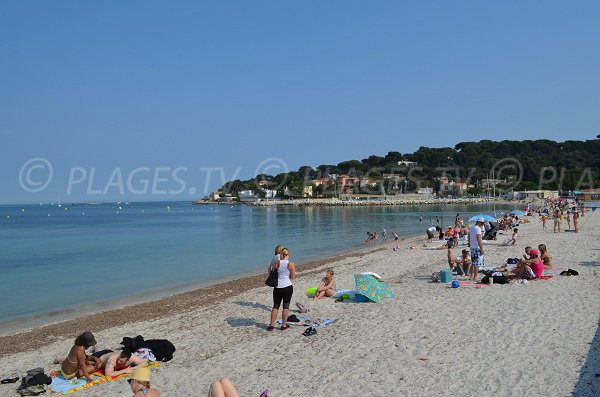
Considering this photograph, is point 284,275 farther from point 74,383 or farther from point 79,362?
point 74,383

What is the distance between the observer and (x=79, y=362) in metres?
6.50

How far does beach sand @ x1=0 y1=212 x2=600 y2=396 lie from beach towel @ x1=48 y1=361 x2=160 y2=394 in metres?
0.17

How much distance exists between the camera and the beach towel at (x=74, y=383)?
20.4ft

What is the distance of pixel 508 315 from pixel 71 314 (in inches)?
403

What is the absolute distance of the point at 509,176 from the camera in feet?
468

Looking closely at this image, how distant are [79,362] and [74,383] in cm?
25

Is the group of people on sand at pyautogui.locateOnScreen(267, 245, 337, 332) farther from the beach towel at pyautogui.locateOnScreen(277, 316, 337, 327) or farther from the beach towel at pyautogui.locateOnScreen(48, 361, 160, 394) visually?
the beach towel at pyautogui.locateOnScreen(48, 361, 160, 394)

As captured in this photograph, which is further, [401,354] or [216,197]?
[216,197]

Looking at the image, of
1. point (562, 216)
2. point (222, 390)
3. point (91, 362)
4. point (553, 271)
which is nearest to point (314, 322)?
point (91, 362)

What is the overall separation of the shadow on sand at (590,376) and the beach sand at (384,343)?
0.03ft

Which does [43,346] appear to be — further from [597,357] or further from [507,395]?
[597,357]

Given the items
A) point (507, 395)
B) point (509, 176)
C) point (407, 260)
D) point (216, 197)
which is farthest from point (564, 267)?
point (216, 197)

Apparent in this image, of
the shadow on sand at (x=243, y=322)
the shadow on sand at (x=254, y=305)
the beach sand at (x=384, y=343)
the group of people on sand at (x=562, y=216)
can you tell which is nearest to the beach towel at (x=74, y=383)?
the beach sand at (x=384, y=343)

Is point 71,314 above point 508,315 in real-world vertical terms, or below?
below
